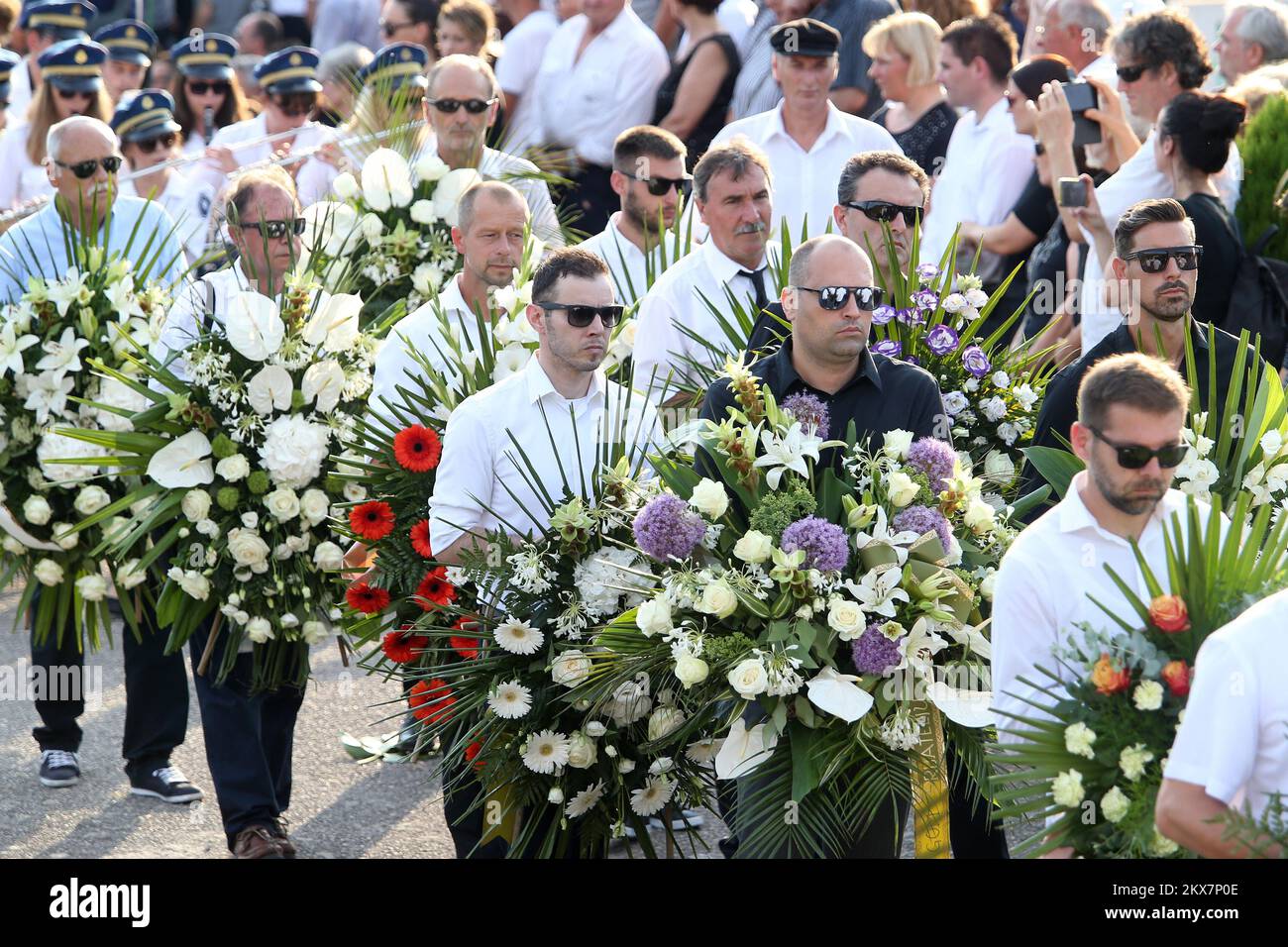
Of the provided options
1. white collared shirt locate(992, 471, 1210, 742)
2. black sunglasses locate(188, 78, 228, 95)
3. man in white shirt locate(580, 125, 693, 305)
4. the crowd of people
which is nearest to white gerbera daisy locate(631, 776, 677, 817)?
the crowd of people

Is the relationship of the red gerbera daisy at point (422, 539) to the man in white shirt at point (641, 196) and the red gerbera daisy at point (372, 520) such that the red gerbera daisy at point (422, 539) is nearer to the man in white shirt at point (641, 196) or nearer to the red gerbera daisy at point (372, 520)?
the red gerbera daisy at point (372, 520)

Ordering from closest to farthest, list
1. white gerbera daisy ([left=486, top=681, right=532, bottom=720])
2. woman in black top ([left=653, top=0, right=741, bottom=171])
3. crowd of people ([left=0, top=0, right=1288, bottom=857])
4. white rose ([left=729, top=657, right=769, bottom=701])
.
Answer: white rose ([left=729, top=657, right=769, bottom=701]), white gerbera daisy ([left=486, top=681, right=532, bottom=720]), crowd of people ([left=0, top=0, right=1288, bottom=857]), woman in black top ([left=653, top=0, right=741, bottom=171])

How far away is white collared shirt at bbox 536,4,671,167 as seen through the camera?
9.26m

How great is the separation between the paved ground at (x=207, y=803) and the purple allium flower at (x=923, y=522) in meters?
1.83

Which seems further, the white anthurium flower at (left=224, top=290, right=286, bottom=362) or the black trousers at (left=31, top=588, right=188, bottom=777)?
the black trousers at (left=31, top=588, right=188, bottom=777)

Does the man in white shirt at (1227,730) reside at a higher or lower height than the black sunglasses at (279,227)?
higher

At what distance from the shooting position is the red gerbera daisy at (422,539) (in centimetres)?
511

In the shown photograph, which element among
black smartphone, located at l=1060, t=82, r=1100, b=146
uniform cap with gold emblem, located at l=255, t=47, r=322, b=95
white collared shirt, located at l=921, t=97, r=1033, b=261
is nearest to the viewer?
black smartphone, located at l=1060, t=82, r=1100, b=146

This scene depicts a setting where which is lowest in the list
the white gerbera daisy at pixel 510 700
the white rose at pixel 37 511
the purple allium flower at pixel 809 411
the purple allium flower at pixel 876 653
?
the white rose at pixel 37 511

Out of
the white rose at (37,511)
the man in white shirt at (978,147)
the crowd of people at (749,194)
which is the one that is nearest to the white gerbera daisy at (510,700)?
the crowd of people at (749,194)

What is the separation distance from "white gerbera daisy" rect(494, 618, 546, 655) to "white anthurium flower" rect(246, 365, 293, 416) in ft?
4.41

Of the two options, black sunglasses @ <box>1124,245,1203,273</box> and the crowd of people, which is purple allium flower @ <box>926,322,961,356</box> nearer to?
the crowd of people

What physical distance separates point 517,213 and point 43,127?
169 inches
